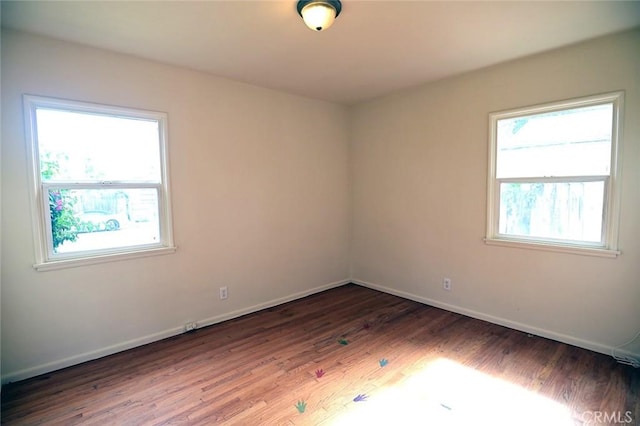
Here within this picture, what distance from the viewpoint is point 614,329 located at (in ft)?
8.38

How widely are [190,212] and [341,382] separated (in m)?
2.07

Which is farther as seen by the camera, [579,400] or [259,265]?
[259,265]

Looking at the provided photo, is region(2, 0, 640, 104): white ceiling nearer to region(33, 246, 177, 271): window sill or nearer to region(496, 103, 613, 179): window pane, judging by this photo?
region(496, 103, 613, 179): window pane

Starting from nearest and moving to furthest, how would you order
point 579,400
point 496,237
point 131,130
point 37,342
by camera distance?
point 579,400
point 37,342
point 131,130
point 496,237

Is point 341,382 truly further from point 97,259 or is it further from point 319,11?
point 319,11

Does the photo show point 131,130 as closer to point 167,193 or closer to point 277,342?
point 167,193

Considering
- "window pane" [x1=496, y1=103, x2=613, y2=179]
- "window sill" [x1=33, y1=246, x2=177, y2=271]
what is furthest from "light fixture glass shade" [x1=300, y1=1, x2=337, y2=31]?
"window sill" [x1=33, y1=246, x2=177, y2=271]

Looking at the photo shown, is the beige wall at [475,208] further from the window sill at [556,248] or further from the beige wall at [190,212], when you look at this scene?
the beige wall at [190,212]

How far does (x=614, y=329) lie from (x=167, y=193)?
13.1 feet

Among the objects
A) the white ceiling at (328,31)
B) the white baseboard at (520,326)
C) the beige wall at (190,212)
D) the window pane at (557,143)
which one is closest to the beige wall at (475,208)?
the white baseboard at (520,326)

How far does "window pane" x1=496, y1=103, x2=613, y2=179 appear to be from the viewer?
259cm

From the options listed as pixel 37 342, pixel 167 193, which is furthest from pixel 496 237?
pixel 37 342

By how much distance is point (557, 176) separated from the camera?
9.09 ft
